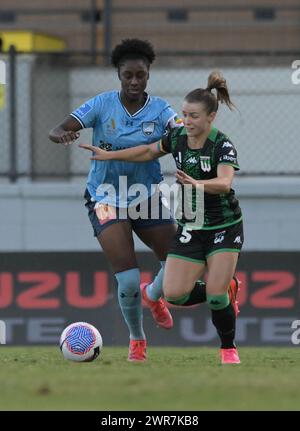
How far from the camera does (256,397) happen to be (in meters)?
6.21

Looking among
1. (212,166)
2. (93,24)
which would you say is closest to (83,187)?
(93,24)

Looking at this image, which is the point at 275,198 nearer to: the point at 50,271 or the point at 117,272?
the point at 50,271

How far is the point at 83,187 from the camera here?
12.8 metres

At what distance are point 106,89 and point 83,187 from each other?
54.2 inches

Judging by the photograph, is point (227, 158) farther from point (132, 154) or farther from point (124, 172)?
point (124, 172)

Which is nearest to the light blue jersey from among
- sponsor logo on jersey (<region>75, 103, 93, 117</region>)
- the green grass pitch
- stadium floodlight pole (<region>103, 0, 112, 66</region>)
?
sponsor logo on jersey (<region>75, 103, 93, 117</region>)

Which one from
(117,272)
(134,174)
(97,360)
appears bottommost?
(97,360)

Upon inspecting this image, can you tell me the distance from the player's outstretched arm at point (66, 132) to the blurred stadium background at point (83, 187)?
3713mm

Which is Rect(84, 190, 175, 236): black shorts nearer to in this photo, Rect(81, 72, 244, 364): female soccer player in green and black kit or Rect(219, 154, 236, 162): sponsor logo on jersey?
Rect(81, 72, 244, 364): female soccer player in green and black kit

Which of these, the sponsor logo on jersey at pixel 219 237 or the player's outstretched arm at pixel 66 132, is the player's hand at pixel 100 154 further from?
the sponsor logo on jersey at pixel 219 237

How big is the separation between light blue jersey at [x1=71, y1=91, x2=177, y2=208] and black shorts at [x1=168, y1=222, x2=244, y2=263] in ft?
2.48

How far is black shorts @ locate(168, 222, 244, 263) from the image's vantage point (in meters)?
8.02
